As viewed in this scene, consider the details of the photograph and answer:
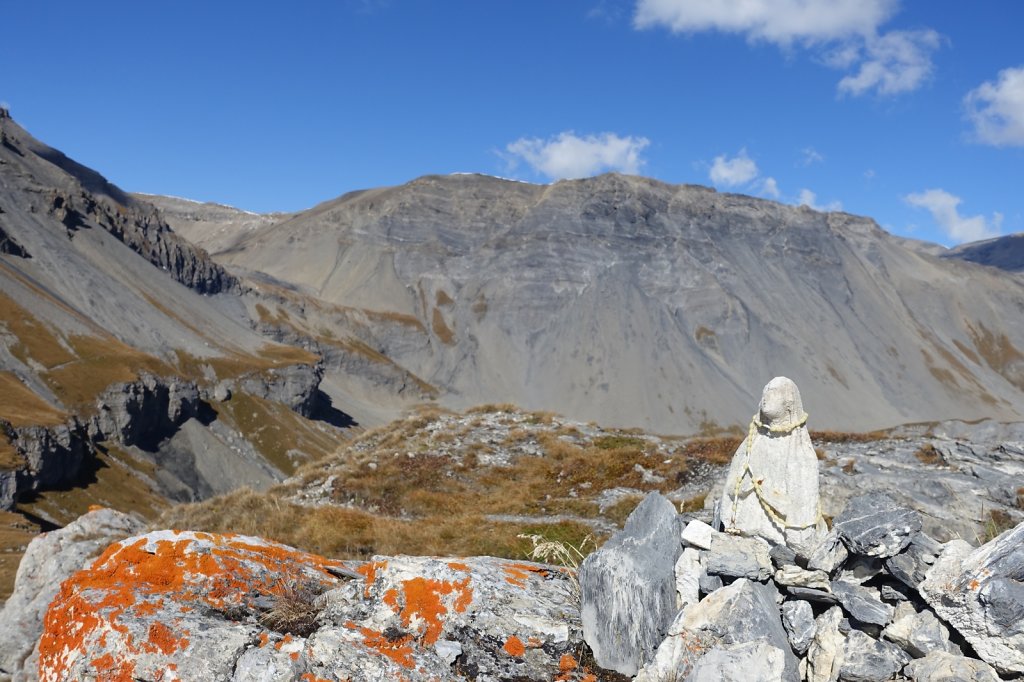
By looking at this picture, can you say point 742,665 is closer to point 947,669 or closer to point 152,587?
point 947,669

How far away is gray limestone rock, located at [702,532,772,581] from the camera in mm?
7539

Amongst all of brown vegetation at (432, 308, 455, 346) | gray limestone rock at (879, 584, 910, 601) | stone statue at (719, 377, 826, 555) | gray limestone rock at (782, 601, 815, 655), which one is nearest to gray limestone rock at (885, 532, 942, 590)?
gray limestone rock at (879, 584, 910, 601)

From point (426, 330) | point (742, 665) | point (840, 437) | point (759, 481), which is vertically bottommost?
point (742, 665)

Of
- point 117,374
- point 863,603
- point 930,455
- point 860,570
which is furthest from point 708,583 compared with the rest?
point 117,374

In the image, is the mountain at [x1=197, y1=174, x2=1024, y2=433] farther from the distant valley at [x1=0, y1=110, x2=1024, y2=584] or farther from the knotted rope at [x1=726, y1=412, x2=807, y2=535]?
the knotted rope at [x1=726, y1=412, x2=807, y2=535]

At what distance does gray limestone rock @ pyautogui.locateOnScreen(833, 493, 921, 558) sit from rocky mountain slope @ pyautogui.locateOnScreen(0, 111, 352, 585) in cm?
3917

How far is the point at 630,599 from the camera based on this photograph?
25.1 ft

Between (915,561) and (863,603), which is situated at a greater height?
(915,561)

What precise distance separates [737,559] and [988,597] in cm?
231

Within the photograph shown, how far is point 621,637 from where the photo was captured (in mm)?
7617

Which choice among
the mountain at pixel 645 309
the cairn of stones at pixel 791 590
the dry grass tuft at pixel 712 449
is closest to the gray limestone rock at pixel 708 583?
the cairn of stones at pixel 791 590

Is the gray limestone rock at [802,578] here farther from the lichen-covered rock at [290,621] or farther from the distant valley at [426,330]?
the distant valley at [426,330]

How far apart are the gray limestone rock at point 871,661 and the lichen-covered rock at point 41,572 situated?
9.78 meters

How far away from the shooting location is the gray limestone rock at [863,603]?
22.9 feet
